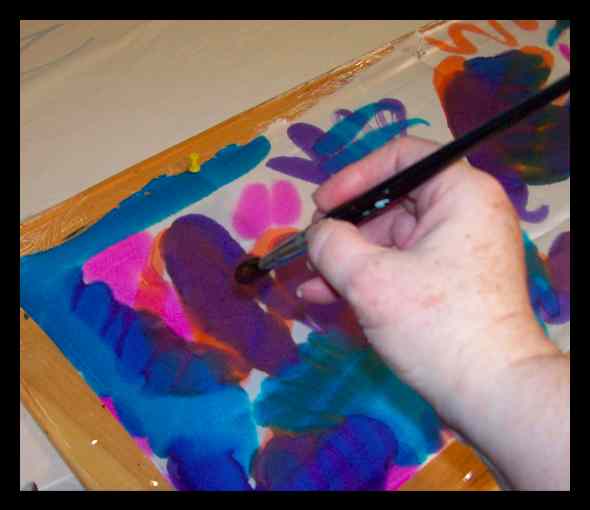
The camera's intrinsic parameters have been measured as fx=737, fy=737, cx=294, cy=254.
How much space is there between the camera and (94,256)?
745 millimetres

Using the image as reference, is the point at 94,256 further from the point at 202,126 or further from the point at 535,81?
the point at 535,81

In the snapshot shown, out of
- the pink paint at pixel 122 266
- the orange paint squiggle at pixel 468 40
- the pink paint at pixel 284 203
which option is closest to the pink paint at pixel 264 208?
the pink paint at pixel 284 203

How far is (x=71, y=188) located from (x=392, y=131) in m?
0.38

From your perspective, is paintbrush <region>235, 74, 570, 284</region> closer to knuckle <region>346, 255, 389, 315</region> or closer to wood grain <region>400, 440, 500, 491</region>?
knuckle <region>346, 255, 389, 315</region>

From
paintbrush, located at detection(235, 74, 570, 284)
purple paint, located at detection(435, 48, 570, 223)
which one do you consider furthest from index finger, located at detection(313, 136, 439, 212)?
purple paint, located at detection(435, 48, 570, 223)

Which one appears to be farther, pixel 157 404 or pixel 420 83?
pixel 420 83

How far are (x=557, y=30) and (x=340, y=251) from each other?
0.68 metres

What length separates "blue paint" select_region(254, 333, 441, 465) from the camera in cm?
66

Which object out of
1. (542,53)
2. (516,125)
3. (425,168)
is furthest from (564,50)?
(425,168)

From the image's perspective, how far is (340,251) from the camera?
526 millimetres

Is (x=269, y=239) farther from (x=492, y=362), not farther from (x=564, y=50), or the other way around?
(x=564, y=50)

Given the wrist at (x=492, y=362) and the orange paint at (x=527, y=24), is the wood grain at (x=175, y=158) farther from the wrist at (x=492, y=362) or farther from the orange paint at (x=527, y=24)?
the wrist at (x=492, y=362)

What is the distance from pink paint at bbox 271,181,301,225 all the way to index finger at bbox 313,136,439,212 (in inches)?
5.9
